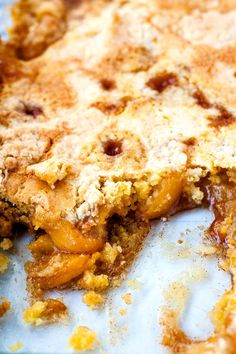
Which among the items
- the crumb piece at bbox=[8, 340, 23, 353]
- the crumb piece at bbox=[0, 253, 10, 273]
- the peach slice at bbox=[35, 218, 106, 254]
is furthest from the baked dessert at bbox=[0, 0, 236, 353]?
the crumb piece at bbox=[8, 340, 23, 353]

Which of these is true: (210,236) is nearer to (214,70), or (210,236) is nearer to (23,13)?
(214,70)

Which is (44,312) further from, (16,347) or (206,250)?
(206,250)

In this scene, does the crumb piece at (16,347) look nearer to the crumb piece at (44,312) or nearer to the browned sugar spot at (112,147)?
the crumb piece at (44,312)

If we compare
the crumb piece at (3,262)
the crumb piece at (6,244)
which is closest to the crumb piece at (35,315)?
the crumb piece at (3,262)

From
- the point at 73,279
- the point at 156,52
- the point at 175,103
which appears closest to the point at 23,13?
the point at 156,52

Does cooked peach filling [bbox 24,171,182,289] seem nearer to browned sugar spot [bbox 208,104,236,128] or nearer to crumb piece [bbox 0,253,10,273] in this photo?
crumb piece [bbox 0,253,10,273]
